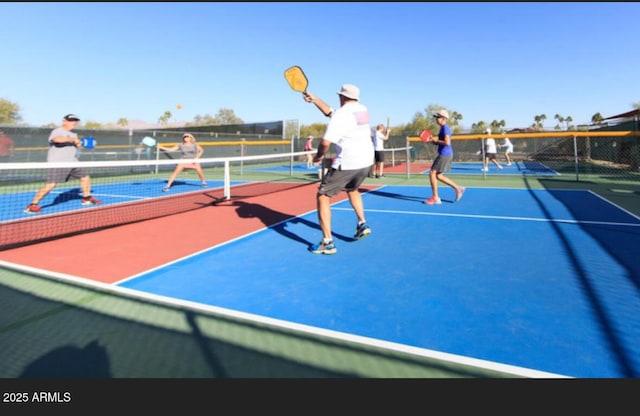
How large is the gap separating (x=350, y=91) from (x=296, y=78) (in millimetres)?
1218

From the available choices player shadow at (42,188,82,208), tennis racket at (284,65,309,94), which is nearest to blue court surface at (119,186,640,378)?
tennis racket at (284,65,309,94)

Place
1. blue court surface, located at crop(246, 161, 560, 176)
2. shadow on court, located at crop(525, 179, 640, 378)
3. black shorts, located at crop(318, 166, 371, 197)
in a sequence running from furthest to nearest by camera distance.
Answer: blue court surface, located at crop(246, 161, 560, 176) < black shorts, located at crop(318, 166, 371, 197) < shadow on court, located at crop(525, 179, 640, 378)

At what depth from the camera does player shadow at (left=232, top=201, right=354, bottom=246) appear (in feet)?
18.6

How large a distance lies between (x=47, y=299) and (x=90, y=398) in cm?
171

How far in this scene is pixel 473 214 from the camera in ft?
23.3

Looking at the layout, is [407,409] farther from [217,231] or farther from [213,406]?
[217,231]

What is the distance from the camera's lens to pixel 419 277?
3.83m

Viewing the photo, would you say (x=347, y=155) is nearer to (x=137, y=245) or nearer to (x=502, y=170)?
(x=137, y=245)

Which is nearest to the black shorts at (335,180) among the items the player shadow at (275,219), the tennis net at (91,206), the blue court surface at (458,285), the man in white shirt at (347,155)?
the man in white shirt at (347,155)

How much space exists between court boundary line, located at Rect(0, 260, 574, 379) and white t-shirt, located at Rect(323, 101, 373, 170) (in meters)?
2.36

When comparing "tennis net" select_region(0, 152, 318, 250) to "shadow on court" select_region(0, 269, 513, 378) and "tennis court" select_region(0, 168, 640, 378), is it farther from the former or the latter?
"shadow on court" select_region(0, 269, 513, 378)

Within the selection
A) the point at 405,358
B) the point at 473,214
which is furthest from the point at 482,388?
the point at 473,214

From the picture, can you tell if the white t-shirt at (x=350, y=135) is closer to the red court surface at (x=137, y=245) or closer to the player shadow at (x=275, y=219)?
the player shadow at (x=275, y=219)

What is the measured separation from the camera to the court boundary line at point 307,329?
2245 mm
